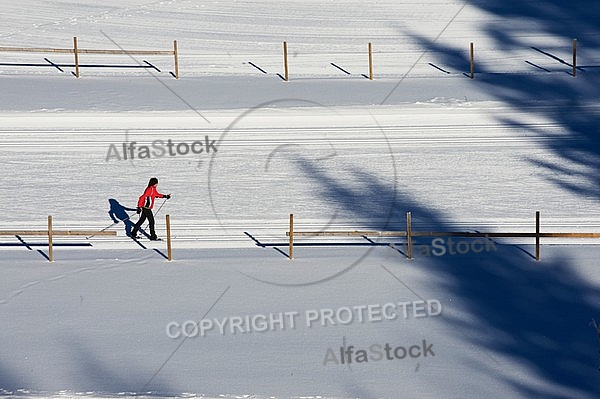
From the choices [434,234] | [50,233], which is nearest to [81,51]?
[50,233]

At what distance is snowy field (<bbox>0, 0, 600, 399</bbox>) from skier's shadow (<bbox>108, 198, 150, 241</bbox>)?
7 centimetres

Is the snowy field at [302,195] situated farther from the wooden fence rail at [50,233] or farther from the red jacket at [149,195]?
the red jacket at [149,195]

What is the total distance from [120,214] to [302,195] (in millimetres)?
4049

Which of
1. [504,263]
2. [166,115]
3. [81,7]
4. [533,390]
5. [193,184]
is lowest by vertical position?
[533,390]

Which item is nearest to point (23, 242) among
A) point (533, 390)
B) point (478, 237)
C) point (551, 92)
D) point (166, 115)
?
point (166, 115)

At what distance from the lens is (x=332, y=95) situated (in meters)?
29.0

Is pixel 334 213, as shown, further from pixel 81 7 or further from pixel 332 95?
pixel 81 7

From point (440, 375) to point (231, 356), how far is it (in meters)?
3.31

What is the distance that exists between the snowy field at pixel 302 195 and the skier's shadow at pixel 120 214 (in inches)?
2.7

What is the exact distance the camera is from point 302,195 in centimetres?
2508

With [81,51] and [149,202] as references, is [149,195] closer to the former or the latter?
[149,202]

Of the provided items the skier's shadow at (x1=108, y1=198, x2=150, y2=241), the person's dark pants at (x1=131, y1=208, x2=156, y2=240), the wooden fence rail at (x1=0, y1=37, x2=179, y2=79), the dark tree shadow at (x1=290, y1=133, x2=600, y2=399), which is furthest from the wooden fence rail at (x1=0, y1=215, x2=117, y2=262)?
the wooden fence rail at (x1=0, y1=37, x2=179, y2=79)

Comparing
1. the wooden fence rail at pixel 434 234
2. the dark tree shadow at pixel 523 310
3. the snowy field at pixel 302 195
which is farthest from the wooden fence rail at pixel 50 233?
the dark tree shadow at pixel 523 310

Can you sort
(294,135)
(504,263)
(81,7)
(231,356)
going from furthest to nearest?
(81,7), (294,135), (504,263), (231,356)
